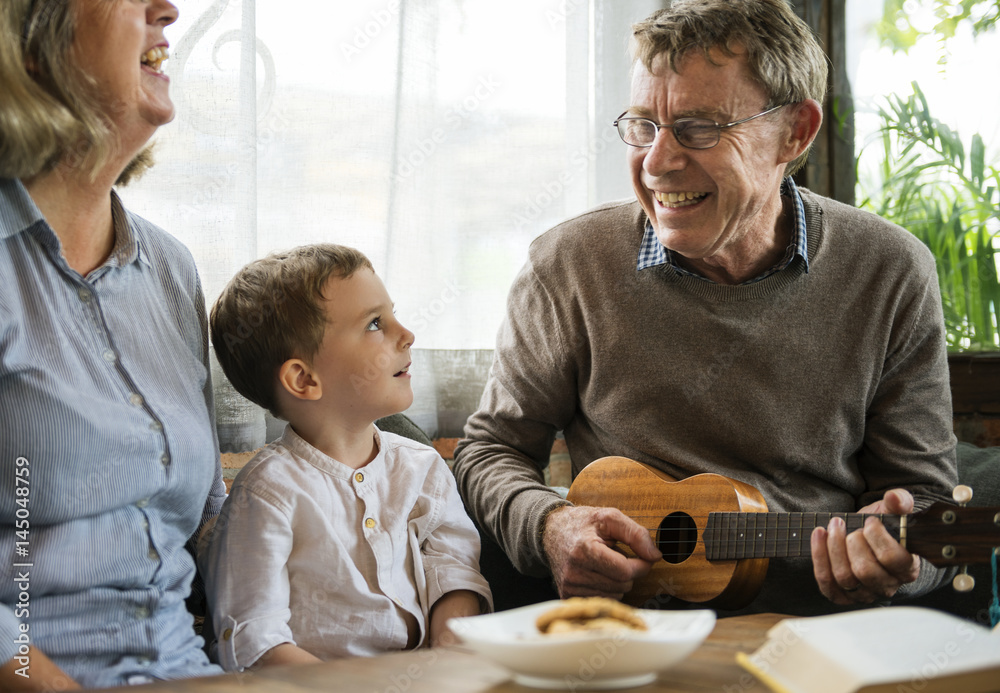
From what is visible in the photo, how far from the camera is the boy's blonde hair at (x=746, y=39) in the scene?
61.9 inches

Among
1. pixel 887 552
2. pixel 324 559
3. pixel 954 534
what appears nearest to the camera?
pixel 954 534

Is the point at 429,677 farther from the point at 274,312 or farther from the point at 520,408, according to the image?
the point at 520,408

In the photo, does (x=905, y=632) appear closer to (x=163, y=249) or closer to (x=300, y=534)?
(x=300, y=534)

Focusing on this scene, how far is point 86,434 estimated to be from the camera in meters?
1.08

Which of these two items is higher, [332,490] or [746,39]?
[746,39]

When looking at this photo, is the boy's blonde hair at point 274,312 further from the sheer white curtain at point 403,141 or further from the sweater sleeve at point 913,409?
the sweater sleeve at point 913,409

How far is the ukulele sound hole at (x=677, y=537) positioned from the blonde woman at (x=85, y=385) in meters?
0.76

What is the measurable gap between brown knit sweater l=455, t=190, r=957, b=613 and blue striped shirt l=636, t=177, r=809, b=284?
17 millimetres

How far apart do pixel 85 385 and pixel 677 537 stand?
3.13 ft

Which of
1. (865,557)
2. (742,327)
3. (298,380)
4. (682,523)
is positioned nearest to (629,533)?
(682,523)

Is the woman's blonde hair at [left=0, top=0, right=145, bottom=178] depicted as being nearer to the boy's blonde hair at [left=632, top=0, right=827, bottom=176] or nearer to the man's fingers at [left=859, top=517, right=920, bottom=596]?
the boy's blonde hair at [left=632, top=0, right=827, bottom=176]

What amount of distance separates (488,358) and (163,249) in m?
0.96

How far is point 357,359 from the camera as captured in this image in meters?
1.40

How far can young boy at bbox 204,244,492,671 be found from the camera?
4.18 feet
